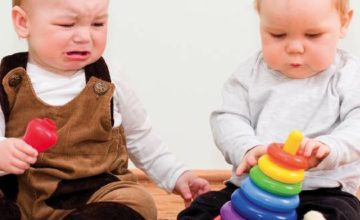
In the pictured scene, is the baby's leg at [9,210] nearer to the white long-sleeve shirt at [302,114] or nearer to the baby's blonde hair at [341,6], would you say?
the white long-sleeve shirt at [302,114]

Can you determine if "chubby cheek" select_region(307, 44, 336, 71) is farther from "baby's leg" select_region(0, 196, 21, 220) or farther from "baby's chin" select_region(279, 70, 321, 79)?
"baby's leg" select_region(0, 196, 21, 220)

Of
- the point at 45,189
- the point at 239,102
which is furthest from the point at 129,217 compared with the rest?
the point at 239,102

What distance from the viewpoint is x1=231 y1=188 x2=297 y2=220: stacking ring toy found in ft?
2.52

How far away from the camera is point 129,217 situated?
0.89 m

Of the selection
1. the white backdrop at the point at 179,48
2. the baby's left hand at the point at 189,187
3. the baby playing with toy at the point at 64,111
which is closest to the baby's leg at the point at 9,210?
the baby playing with toy at the point at 64,111

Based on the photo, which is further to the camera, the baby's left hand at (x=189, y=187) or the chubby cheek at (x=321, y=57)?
the baby's left hand at (x=189, y=187)

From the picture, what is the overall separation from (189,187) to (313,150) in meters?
0.26

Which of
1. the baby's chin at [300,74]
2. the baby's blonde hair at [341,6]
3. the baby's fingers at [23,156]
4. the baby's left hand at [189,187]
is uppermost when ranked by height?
the baby's blonde hair at [341,6]

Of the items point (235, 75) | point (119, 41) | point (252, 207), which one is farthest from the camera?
point (119, 41)

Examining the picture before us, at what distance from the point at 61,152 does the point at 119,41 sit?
0.50m

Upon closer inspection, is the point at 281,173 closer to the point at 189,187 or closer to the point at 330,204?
the point at 330,204

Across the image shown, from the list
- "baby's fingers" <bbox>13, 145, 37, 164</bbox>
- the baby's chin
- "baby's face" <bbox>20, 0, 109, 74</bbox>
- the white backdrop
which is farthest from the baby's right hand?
the white backdrop

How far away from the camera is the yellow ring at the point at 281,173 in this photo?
2.48 feet

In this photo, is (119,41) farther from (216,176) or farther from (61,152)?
(61,152)
